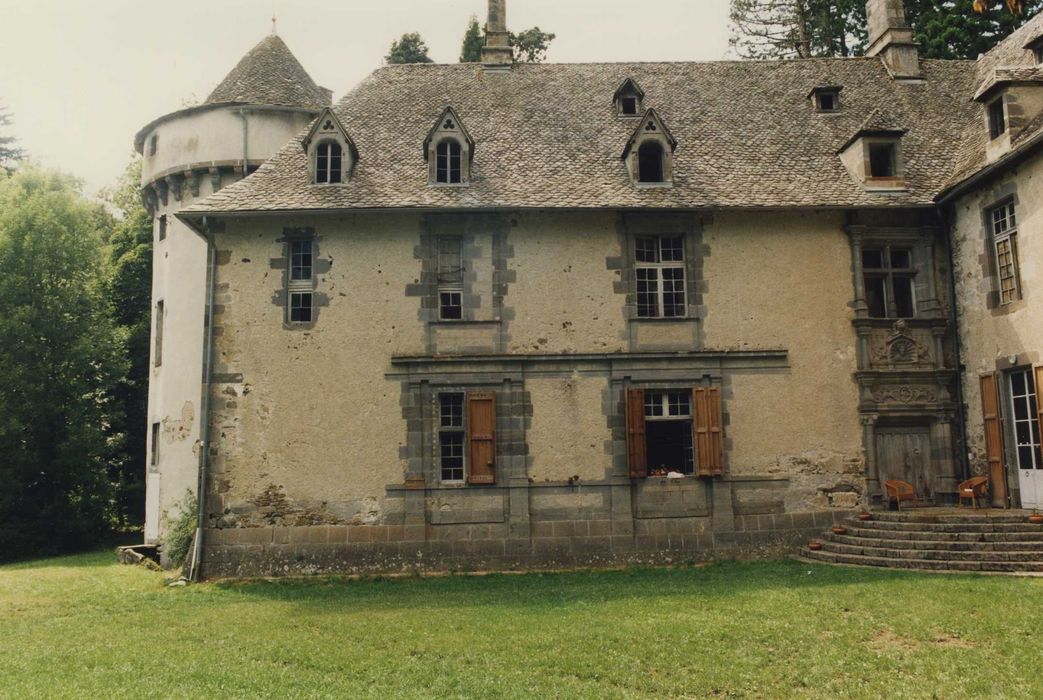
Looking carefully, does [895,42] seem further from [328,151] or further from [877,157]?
[328,151]

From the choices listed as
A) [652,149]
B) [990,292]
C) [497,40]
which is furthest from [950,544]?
[497,40]

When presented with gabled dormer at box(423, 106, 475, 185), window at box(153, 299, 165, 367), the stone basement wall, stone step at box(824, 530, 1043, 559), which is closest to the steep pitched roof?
gabled dormer at box(423, 106, 475, 185)

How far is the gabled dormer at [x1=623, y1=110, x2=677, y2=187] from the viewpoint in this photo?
1666cm

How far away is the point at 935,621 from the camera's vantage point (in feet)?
31.1

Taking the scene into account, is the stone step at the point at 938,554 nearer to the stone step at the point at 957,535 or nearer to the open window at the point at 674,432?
the stone step at the point at 957,535

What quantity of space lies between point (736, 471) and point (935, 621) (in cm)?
625

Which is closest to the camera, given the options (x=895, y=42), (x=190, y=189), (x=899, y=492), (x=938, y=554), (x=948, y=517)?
(x=938, y=554)

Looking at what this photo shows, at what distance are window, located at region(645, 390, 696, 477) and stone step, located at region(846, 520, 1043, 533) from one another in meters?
3.56

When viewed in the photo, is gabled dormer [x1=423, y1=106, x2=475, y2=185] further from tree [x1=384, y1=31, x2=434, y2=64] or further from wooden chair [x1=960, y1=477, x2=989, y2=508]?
tree [x1=384, y1=31, x2=434, y2=64]

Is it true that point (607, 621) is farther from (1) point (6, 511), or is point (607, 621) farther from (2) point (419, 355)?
(1) point (6, 511)

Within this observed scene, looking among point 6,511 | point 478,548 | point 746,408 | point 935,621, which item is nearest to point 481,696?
point 935,621

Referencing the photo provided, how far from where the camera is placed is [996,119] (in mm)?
15320

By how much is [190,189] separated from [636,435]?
12.9 m

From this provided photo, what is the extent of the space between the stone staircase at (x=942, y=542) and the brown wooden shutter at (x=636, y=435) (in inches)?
137
